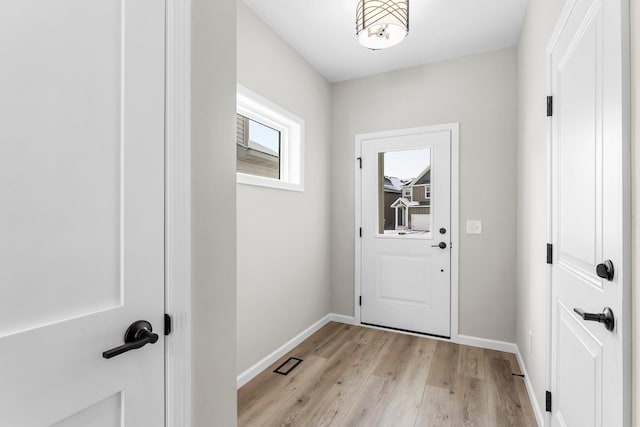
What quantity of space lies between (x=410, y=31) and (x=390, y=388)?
276cm

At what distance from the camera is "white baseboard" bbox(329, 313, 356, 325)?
3.53 metres

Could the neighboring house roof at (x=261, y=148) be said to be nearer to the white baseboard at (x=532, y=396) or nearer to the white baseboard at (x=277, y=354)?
the white baseboard at (x=277, y=354)

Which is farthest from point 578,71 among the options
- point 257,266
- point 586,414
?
point 257,266

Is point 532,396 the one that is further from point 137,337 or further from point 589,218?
point 137,337

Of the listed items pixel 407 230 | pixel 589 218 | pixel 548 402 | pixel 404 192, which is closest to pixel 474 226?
pixel 407 230

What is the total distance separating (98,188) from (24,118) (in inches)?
7.9

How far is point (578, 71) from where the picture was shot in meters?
1.26

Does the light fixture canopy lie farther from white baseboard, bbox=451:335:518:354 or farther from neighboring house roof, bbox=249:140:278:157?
white baseboard, bbox=451:335:518:354

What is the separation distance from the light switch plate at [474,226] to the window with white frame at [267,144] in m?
1.61

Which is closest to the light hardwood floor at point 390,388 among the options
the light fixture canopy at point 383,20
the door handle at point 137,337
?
the door handle at point 137,337

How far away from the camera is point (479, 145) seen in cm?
297

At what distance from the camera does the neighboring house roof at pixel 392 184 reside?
131 inches

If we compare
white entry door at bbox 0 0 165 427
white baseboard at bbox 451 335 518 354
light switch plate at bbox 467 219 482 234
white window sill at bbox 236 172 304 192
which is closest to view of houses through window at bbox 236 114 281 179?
white window sill at bbox 236 172 304 192

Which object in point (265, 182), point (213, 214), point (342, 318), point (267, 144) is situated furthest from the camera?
point (342, 318)
